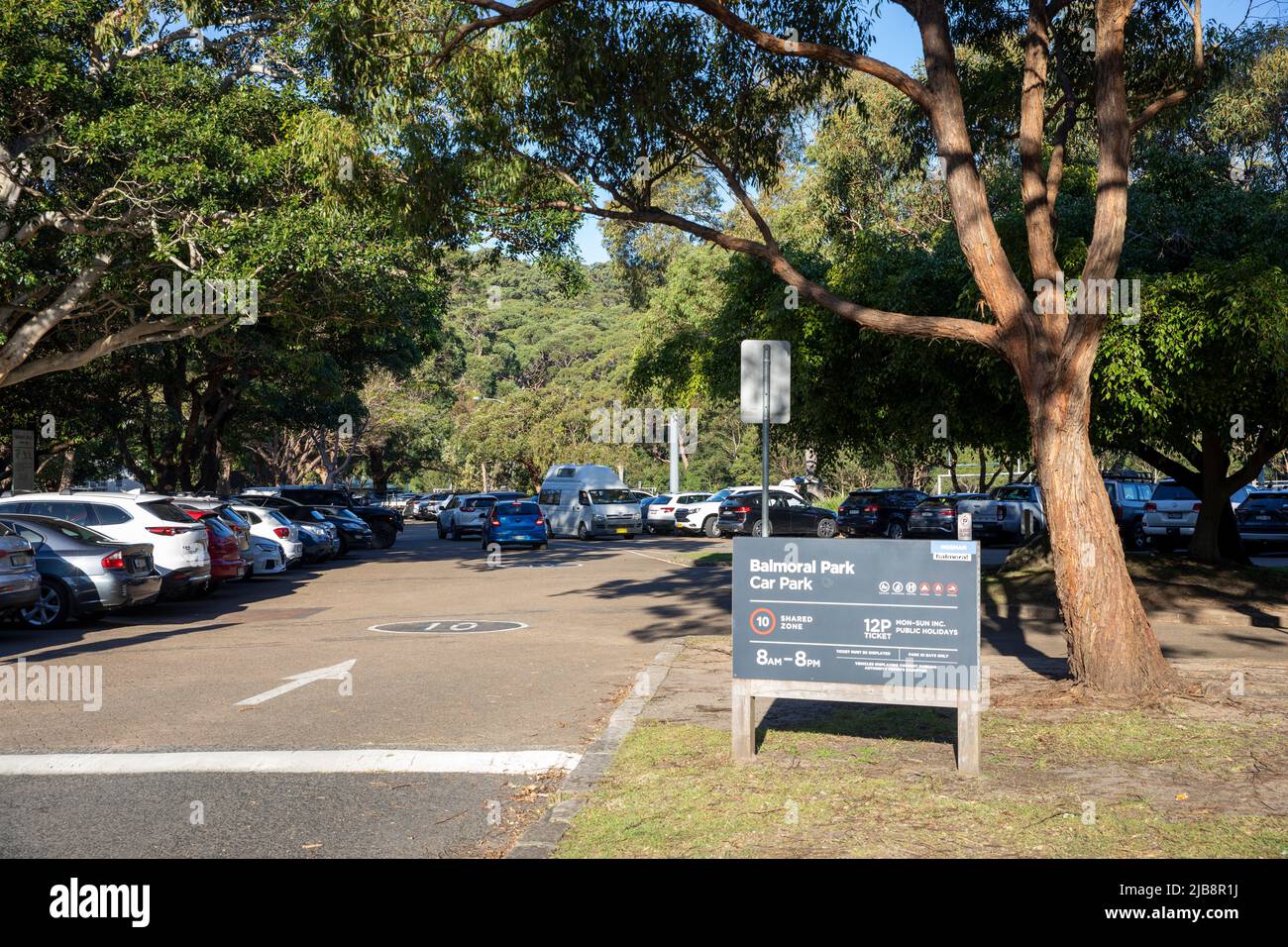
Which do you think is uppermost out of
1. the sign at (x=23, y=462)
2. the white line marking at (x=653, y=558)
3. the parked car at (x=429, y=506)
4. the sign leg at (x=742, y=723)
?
the sign at (x=23, y=462)

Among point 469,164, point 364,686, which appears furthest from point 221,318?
point 364,686

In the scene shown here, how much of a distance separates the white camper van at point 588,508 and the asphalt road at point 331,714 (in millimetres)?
19176

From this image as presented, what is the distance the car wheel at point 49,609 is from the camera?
1447cm

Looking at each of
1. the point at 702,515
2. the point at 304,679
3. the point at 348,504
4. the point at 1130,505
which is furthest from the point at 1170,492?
the point at 304,679

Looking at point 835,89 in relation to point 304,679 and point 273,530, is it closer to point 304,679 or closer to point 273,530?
point 304,679

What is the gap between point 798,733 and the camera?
26.8ft

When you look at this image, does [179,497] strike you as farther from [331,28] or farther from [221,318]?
[331,28]

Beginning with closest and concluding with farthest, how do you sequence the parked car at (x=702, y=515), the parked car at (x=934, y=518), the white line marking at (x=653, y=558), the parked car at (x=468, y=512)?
the white line marking at (x=653, y=558)
the parked car at (x=934, y=518)
the parked car at (x=702, y=515)
the parked car at (x=468, y=512)

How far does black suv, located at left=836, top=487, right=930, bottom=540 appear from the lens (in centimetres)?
3369

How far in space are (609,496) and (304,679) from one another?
2867 centimetres

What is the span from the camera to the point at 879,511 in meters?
34.2

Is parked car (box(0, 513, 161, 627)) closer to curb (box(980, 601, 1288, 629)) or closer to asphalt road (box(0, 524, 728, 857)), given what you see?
asphalt road (box(0, 524, 728, 857))

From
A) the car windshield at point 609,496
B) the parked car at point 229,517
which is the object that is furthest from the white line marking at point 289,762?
the car windshield at point 609,496

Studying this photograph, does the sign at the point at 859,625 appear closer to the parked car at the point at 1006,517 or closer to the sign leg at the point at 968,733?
the sign leg at the point at 968,733
